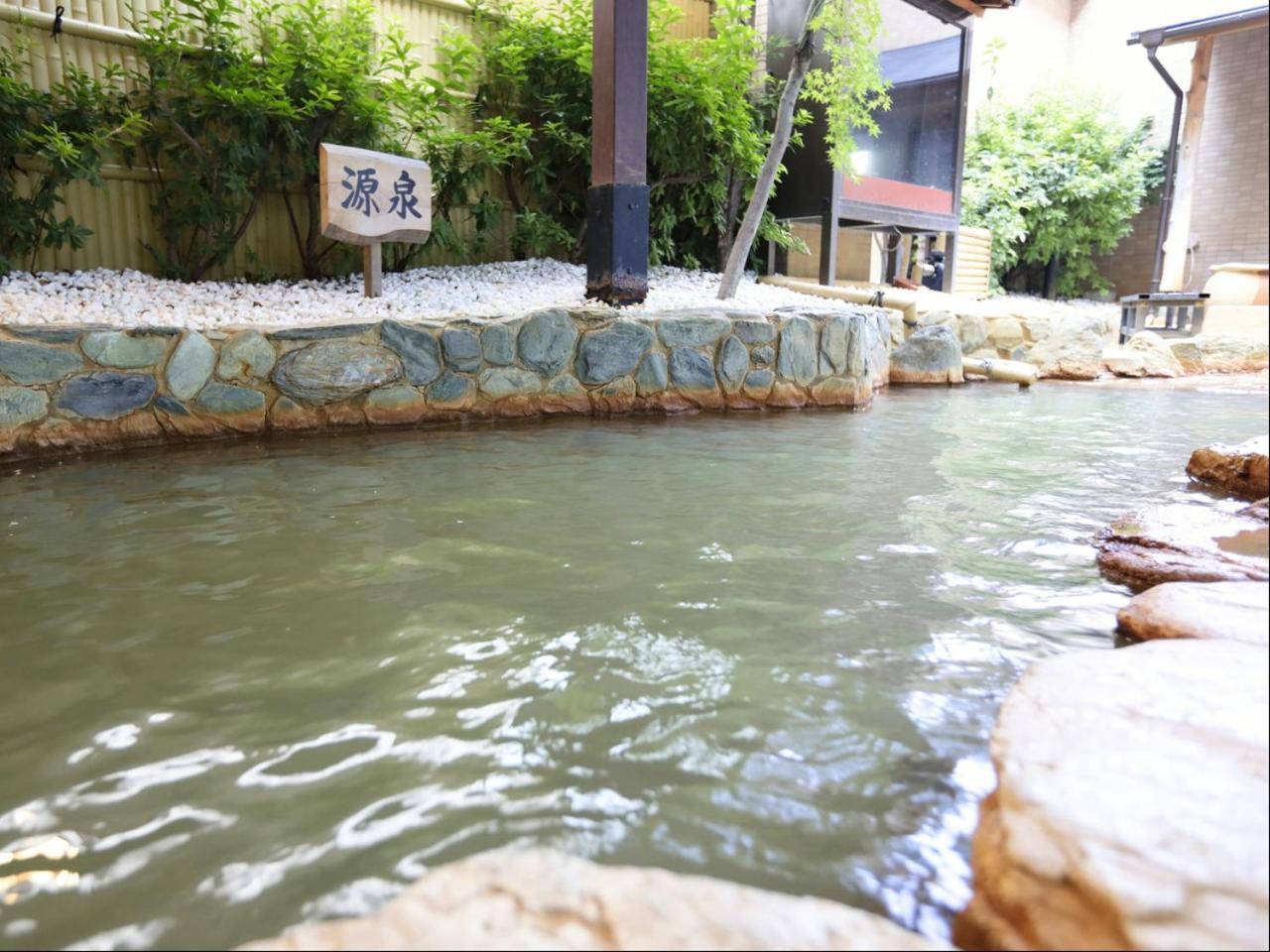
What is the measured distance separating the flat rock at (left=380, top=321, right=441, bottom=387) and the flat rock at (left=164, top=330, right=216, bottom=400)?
2.89 ft

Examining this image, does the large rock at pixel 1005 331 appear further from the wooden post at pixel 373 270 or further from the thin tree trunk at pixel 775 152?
the wooden post at pixel 373 270

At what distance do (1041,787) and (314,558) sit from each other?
83.2 inches

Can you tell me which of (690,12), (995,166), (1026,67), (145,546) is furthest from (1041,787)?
(1026,67)

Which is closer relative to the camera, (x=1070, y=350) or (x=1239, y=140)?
(x=1239, y=140)

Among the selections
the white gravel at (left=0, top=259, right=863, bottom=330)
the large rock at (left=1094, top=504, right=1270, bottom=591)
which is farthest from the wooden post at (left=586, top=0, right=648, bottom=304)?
the large rock at (left=1094, top=504, right=1270, bottom=591)

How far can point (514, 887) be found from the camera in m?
1.06

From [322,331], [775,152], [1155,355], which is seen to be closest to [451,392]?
[322,331]

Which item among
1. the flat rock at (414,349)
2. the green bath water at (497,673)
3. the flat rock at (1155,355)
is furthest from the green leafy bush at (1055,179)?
the flat rock at (414,349)

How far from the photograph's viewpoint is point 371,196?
5.55 meters

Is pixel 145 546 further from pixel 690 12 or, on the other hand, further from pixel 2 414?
pixel 690 12

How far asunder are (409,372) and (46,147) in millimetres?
2896

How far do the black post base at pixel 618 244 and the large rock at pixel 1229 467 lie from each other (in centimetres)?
363

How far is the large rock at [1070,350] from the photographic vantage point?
8.58 m

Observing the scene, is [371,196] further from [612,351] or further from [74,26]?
[74,26]
